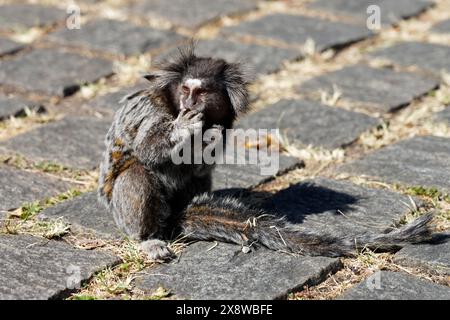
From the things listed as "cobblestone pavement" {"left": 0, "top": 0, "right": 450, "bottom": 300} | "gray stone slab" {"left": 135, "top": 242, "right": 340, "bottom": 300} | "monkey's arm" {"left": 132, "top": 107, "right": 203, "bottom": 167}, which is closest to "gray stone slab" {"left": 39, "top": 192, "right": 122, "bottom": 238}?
"cobblestone pavement" {"left": 0, "top": 0, "right": 450, "bottom": 300}

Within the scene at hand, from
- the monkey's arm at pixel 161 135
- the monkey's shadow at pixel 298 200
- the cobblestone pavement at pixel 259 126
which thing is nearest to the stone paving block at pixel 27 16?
the cobblestone pavement at pixel 259 126

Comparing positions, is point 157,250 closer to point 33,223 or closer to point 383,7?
point 33,223

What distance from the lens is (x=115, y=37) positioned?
8586 millimetres

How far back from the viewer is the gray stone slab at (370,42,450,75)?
773 centimetres

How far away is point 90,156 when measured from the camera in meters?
6.29

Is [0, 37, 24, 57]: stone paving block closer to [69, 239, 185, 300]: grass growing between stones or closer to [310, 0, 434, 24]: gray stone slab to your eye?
[310, 0, 434, 24]: gray stone slab

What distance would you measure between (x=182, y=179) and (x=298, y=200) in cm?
80

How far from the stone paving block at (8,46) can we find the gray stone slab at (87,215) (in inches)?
124

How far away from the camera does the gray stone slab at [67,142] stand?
622 cm

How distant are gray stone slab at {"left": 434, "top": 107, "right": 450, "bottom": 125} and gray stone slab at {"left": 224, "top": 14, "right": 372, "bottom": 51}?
1.78 meters

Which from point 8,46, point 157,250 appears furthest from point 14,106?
point 157,250

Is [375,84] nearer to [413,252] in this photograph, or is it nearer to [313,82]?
[313,82]
